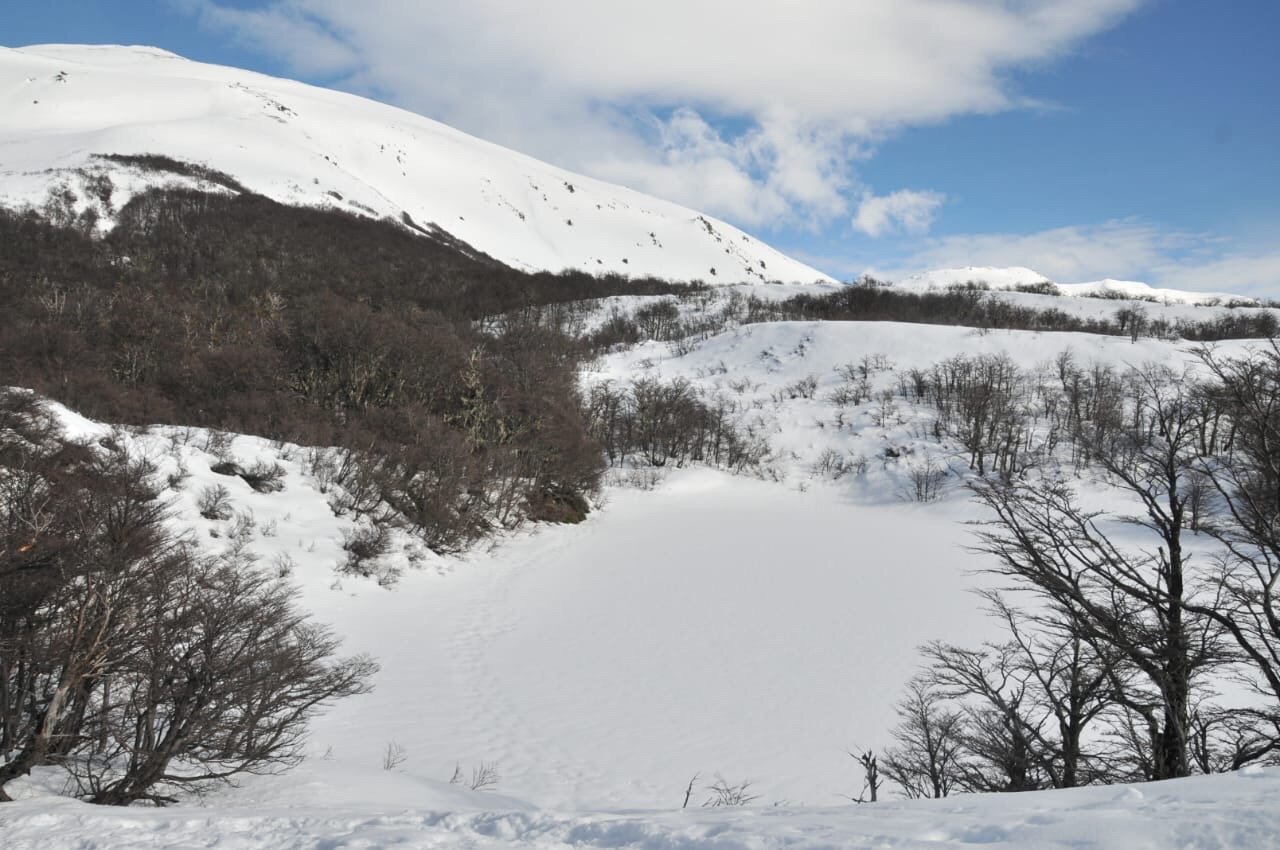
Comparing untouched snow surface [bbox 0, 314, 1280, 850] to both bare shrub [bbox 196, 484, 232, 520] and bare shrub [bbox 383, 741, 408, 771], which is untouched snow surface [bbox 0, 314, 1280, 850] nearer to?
bare shrub [bbox 383, 741, 408, 771]

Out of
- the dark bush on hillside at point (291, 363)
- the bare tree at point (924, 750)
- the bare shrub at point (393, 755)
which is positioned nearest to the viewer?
the bare tree at point (924, 750)

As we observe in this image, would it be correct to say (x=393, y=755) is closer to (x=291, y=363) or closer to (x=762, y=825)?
(x=762, y=825)

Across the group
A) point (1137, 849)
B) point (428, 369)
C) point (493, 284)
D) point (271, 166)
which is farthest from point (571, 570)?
point (271, 166)

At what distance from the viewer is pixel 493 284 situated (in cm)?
6544

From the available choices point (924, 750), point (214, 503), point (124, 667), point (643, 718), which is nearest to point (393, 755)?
point (124, 667)

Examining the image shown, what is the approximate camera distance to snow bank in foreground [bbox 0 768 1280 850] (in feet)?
11.2

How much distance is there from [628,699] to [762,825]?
1024cm

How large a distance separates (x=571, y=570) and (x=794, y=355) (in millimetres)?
42666

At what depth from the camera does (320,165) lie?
80125 millimetres

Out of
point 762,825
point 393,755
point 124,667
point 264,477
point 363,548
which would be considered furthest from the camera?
point 264,477

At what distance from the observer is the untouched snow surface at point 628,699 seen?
430 cm

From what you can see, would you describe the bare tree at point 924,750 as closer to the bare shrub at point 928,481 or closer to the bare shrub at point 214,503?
the bare shrub at point 214,503

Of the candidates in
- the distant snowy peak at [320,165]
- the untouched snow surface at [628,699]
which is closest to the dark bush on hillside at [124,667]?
the untouched snow surface at [628,699]

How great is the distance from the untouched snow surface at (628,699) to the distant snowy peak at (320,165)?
5106cm
